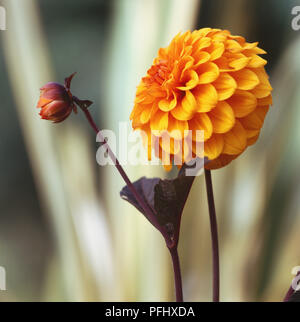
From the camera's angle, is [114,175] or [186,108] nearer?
[186,108]

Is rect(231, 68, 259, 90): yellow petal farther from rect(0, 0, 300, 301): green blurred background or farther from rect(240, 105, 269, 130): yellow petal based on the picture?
rect(0, 0, 300, 301): green blurred background

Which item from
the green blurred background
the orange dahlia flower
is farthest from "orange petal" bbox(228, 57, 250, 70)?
the green blurred background

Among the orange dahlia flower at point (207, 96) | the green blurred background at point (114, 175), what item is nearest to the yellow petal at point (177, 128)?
the orange dahlia flower at point (207, 96)

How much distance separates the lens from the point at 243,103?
0.19m

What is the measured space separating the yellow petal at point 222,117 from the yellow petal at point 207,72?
1 centimetres

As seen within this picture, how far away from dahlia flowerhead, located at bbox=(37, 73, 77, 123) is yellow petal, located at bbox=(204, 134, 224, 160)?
0.21 feet

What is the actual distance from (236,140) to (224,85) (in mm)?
25

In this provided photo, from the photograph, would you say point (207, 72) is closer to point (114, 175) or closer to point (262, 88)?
point (262, 88)

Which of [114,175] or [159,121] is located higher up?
[159,121]

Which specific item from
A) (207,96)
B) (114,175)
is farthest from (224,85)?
(114,175)

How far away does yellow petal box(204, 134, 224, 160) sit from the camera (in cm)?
18

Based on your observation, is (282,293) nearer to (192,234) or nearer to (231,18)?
(192,234)

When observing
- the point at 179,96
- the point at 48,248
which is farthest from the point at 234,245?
the point at 179,96

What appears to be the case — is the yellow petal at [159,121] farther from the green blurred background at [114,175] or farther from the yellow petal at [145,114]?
the green blurred background at [114,175]
